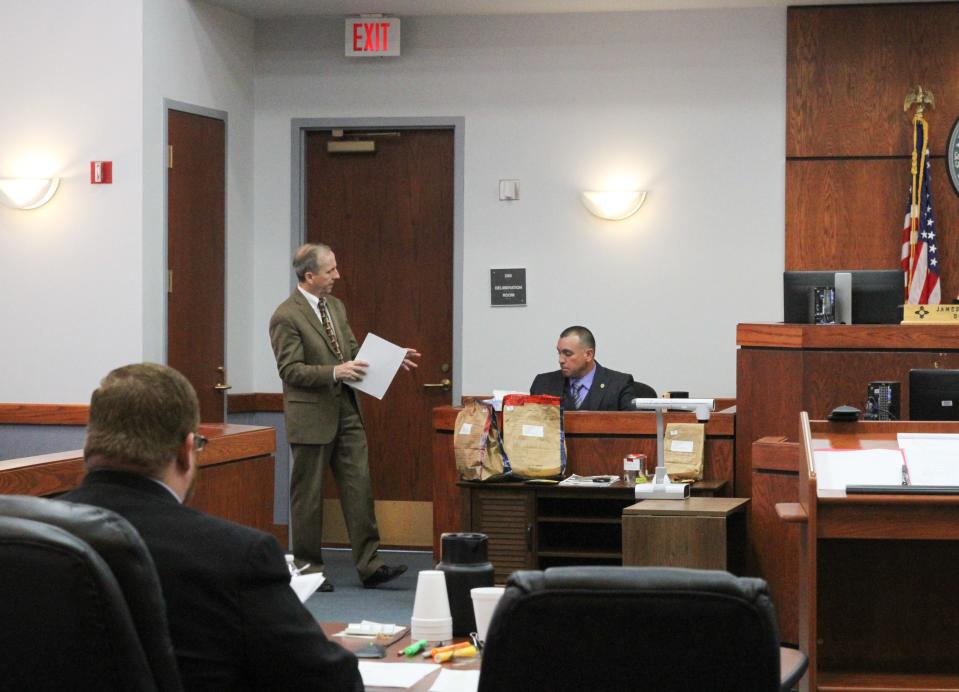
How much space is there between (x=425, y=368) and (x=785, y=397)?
2.96 m

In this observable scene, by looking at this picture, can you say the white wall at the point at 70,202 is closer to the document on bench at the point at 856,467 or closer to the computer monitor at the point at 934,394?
the computer monitor at the point at 934,394

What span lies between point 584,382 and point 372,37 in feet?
8.66

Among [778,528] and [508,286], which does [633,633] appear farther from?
[508,286]

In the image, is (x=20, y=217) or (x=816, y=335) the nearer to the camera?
(x=816, y=335)

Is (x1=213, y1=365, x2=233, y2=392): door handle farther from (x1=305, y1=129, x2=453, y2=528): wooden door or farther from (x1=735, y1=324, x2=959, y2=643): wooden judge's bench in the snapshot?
(x1=735, y1=324, x2=959, y2=643): wooden judge's bench

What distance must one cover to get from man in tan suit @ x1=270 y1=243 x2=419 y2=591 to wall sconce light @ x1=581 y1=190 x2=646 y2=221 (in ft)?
5.59

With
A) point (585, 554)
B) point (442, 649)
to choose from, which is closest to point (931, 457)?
point (442, 649)

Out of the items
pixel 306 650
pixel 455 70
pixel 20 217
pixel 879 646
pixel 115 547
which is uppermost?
pixel 455 70

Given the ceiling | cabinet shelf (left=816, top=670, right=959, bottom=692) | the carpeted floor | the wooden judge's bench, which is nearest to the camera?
cabinet shelf (left=816, top=670, right=959, bottom=692)

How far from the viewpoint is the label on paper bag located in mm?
5965

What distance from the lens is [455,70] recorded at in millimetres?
8016

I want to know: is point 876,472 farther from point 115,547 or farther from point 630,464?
point 115,547

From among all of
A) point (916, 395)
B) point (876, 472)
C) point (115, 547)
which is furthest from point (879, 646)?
point (115, 547)

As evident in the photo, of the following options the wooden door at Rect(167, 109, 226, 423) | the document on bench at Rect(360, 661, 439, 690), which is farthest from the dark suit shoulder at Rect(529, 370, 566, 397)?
the document on bench at Rect(360, 661, 439, 690)
